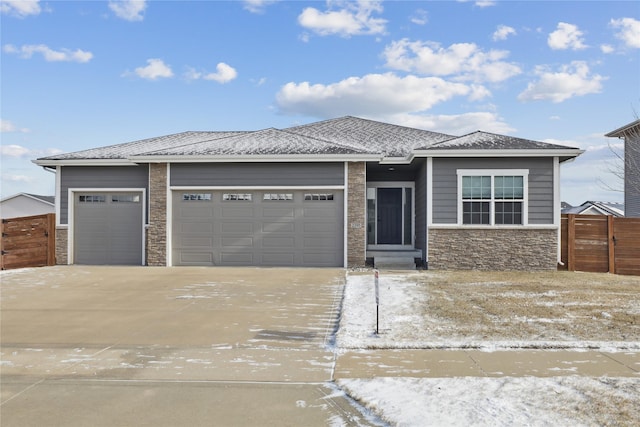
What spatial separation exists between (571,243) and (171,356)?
13.2m

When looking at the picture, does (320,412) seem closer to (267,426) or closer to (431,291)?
(267,426)

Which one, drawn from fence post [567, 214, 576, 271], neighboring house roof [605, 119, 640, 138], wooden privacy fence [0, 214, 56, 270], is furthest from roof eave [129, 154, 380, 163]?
neighboring house roof [605, 119, 640, 138]

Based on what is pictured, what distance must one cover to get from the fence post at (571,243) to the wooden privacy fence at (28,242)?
55.2ft

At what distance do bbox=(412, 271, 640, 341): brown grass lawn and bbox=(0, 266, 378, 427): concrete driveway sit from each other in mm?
2053

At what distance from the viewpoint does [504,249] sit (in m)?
15.4

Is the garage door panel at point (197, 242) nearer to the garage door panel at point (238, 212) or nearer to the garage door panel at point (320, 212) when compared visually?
the garage door panel at point (238, 212)

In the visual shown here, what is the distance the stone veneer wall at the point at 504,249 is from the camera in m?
15.4

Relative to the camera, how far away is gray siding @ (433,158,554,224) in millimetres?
15406

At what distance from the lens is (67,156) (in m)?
17.9

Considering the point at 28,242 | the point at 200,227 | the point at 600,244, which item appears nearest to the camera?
the point at 600,244

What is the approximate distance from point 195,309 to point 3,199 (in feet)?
102

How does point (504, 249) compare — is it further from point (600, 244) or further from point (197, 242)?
point (197, 242)

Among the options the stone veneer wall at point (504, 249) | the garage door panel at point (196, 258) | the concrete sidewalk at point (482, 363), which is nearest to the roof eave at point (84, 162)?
the garage door panel at point (196, 258)

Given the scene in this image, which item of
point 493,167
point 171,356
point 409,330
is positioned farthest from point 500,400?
point 493,167
